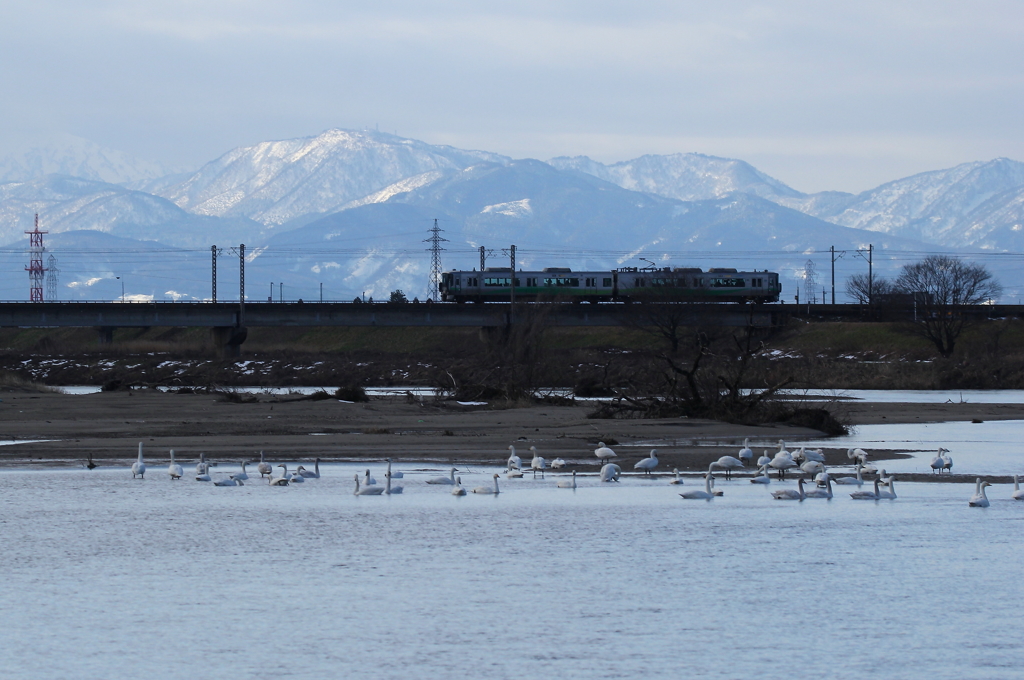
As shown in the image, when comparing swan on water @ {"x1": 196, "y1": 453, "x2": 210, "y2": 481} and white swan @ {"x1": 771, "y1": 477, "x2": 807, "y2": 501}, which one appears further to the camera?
swan on water @ {"x1": 196, "y1": 453, "x2": 210, "y2": 481}

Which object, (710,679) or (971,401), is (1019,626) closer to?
(710,679)

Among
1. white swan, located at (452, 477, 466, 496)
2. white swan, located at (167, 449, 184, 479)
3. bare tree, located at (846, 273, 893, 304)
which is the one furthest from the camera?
bare tree, located at (846, 273, 893, 304)

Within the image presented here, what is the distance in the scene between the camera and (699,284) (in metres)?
90.2

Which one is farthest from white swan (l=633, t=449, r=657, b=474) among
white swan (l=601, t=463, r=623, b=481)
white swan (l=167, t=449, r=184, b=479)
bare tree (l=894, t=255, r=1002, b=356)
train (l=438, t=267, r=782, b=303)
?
train (l=438, t=267, r=782, b=303)

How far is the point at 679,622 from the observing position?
1182 centimetres

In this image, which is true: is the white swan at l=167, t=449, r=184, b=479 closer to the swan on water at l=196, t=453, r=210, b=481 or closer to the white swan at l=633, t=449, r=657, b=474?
the swan on water at l=196, t=453, r=210, b=481

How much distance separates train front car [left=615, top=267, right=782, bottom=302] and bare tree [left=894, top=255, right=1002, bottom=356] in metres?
11.4

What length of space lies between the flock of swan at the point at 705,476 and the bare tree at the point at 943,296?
59.5 meters

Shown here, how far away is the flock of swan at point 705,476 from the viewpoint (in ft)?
65.7

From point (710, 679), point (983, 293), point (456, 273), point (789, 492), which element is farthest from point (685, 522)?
point (983, 293)

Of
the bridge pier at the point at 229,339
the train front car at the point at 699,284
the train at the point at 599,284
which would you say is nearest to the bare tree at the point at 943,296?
the train front car at the point at 699,284

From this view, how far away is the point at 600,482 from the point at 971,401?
105 feet

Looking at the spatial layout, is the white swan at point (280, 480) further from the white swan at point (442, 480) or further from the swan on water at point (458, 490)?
the swan on water at point (458, 490)

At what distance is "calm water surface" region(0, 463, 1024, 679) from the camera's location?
10562mm
